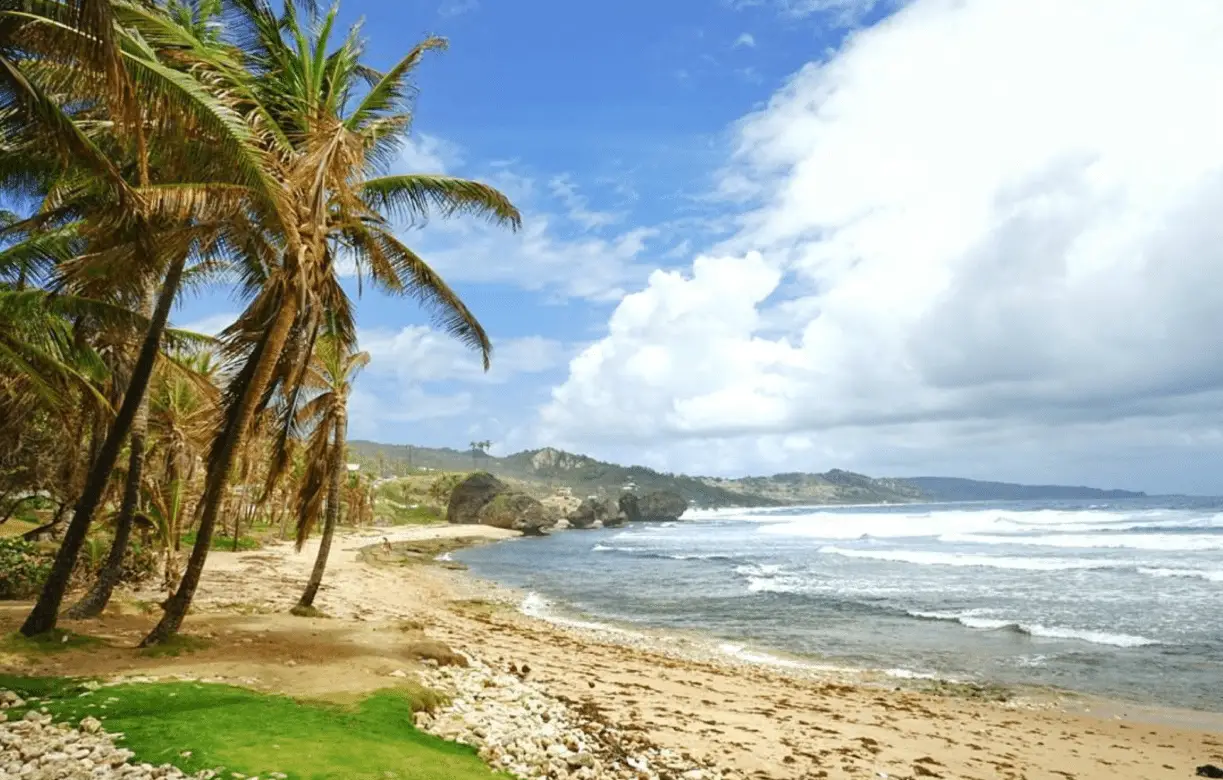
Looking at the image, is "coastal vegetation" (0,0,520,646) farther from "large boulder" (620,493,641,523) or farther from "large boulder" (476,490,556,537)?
"large boulder" (620,493,641,523)

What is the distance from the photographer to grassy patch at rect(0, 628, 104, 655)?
838 centimetres

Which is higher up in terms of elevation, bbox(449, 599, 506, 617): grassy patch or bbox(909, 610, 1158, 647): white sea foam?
bbox(909, 610, 1158, 647): white sea foam

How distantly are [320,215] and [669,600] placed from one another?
2212 cm

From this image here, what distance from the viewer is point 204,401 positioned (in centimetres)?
1964

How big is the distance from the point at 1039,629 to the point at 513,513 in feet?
240

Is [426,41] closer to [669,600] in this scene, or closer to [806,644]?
[806,644]

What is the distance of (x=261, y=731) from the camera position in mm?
6043

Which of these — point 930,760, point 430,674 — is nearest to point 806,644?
point 930,760

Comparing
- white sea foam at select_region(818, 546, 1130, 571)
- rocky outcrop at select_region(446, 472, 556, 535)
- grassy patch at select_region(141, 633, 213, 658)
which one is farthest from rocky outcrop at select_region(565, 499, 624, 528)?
grassy patch at select_region(141, 633, 213, 658)

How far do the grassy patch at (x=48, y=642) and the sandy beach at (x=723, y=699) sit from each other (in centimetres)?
35

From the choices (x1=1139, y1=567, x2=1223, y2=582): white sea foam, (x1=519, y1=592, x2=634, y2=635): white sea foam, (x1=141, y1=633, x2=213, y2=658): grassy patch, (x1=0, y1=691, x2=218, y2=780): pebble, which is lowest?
(x1=519, y1=592, x2=634, y2=635): white sea foam

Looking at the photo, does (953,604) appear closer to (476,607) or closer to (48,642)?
(476,607)

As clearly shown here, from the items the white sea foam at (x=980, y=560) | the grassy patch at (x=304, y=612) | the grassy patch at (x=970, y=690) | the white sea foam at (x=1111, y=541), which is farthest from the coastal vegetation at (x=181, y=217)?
the white sea foam at (x=1111, y=541)

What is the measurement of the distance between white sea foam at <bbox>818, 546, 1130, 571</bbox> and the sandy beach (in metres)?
24.6
